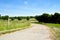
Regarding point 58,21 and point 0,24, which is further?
point 58,21

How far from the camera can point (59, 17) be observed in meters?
79.9

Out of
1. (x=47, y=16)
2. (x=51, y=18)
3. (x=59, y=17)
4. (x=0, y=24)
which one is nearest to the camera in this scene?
(x=0, y=24)

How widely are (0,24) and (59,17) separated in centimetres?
6120

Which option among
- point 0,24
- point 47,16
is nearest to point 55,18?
point 47,16

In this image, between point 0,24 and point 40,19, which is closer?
point 0,24

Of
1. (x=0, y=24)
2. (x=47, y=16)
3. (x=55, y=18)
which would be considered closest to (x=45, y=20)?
(x=47, y=16)

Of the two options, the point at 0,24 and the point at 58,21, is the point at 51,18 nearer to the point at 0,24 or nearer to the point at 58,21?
the point at 58,21

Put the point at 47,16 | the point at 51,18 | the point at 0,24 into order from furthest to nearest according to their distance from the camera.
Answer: the point at 47,16 < the point at 51,18 < the point at 0,24

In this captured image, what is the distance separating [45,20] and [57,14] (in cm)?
1265

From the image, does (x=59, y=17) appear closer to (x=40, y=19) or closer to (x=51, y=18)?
(x=51, y=18)

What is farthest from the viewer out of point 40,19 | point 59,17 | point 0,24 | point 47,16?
point 40,19

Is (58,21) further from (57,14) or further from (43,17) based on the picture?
(43,17)

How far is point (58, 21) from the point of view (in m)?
80.6

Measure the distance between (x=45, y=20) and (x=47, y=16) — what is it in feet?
9.21
